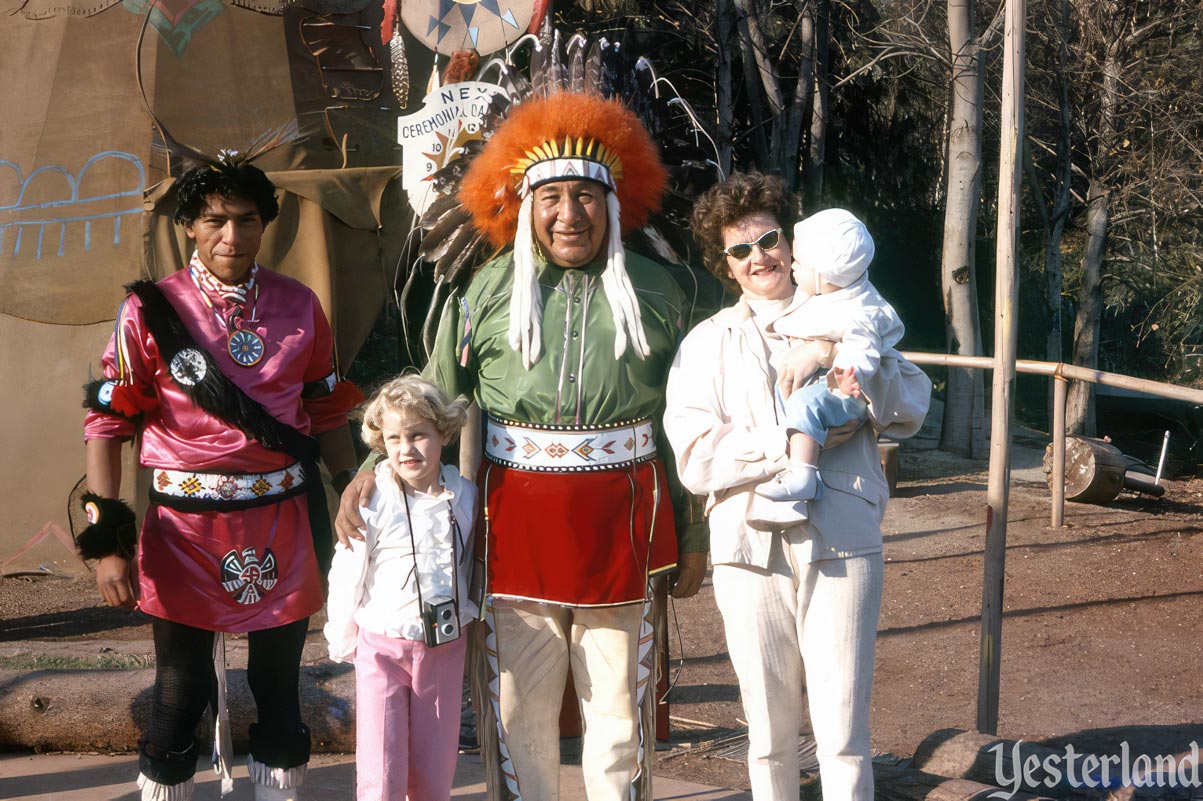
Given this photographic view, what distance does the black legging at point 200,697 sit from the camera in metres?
3.05

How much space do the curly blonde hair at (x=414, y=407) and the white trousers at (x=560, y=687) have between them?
1.51 feet

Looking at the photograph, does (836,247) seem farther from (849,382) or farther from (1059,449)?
(1059,449)

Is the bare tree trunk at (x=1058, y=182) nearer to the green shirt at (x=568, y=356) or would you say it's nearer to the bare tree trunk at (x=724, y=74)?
the bare tree trunk at (x=724, y=74)

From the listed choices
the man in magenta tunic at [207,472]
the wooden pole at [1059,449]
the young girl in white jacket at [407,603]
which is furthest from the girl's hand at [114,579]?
the wooden pole at [1059,449]

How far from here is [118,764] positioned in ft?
12.9

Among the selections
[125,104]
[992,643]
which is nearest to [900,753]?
[992,643]

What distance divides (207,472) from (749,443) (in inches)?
53.3

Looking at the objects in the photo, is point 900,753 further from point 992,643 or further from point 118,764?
point 118,764

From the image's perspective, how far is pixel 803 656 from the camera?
2.80 meters

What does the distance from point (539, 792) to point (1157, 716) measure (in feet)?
8.65

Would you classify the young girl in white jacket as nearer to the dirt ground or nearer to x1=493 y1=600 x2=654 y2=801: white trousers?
x1=493 y1=600 x2=654 y2=801: white trousers

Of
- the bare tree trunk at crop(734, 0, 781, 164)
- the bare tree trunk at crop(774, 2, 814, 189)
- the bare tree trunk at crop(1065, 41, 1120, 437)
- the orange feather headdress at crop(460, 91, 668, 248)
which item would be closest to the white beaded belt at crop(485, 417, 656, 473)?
the orange feather headdress at crop(460, 91, 668, 248)

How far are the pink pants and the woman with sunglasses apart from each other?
711mm

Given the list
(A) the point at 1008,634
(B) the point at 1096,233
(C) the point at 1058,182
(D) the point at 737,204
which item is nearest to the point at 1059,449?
(A) the point at 1008,634
